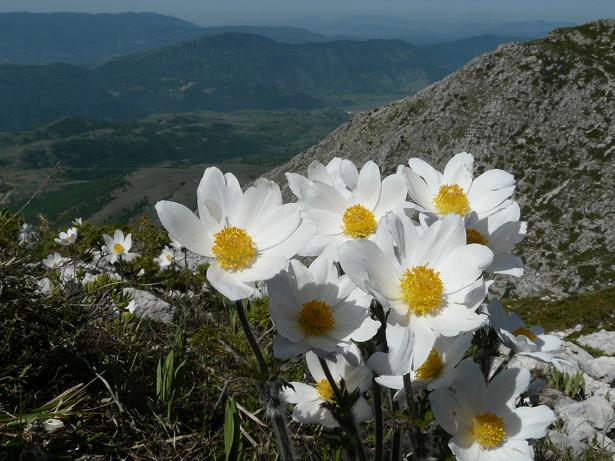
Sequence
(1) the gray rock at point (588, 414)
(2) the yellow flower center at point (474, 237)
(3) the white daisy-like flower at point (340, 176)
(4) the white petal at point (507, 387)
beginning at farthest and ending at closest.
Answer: (1) the gray rock at point (588, 414) → (3) the white daisy-like flower at point (340, 176) → (2) the yellow flower center at point (474, 237) → (4) the white petal at point (507, 387)

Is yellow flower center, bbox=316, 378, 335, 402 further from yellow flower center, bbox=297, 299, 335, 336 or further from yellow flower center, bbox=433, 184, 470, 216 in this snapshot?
yellow flower center, bbox=433, 184, 470, 216

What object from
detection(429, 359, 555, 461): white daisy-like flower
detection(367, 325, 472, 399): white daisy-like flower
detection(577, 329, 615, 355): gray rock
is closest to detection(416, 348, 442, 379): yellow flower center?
detection(367, 325, 472, 399): white daisy-like flower

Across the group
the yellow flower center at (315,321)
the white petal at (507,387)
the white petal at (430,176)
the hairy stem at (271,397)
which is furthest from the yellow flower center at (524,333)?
the hairy stem at (271,397)

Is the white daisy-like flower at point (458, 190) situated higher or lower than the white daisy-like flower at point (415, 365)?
higher

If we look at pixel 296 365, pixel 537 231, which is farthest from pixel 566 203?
pixel 296 365

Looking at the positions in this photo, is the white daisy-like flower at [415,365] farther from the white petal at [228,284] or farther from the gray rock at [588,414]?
the gray rock at [588,414]

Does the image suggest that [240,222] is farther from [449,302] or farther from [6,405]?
[6,405]
